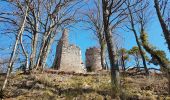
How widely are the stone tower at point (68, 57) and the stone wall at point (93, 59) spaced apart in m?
A: 2.57

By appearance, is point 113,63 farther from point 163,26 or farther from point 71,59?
point 71,59

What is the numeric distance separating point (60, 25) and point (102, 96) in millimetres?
11117

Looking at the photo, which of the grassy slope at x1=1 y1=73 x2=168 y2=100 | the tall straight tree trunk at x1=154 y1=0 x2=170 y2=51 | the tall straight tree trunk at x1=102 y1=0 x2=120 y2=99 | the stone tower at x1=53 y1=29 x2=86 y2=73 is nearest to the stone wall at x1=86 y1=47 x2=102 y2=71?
the stone tower at x1=53 y1=29 x2=86 y2=73

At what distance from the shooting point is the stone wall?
1256 inches

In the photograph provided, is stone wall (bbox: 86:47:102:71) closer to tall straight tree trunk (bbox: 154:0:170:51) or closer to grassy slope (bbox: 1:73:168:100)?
tall straight tree trunk (bbox: 154:0:170:51)

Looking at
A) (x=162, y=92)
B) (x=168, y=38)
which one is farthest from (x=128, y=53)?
(x=162, y=92)

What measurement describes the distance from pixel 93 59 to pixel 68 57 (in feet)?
15.9

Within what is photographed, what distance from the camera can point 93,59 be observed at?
32688 mm

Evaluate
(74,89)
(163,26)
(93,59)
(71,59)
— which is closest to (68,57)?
(71,59)

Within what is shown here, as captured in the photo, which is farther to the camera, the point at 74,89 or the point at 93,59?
the point at 93,59

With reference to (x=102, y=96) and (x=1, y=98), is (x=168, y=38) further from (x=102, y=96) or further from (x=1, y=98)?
(x=1, y=98)

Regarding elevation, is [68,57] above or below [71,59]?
above

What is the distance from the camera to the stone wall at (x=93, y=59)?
31.9 m

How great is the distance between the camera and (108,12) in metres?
13.5
